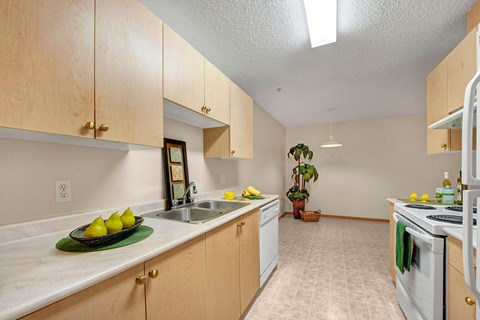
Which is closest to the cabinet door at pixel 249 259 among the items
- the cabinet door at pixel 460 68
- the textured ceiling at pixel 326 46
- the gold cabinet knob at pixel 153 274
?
the gold cabinet knob at pixel 153 274

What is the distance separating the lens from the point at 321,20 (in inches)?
62.9

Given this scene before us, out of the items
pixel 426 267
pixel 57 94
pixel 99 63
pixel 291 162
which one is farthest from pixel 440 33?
pixel 291 162

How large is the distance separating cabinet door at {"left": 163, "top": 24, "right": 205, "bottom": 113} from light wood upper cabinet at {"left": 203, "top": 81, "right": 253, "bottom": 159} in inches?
20.7

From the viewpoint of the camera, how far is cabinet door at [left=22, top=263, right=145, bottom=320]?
0.56 meters

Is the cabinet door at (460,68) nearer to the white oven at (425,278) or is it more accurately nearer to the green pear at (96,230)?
A: the white oven at (425,278)

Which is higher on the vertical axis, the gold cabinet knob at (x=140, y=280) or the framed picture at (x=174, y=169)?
the framed picture at (x=174, y=169)

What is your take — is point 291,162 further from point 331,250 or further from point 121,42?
point 121,42

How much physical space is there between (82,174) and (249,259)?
4.49ft

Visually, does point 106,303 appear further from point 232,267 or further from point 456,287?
point 456,287

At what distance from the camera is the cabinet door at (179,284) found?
33.0 inches

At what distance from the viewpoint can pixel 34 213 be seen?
3.20ft

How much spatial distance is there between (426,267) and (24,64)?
220cm

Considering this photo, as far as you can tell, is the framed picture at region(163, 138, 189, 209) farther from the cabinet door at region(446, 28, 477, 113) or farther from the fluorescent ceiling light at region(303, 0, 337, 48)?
the cabinet door at region(446, 28, 477, 113)

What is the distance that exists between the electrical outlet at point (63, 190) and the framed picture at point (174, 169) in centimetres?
69
